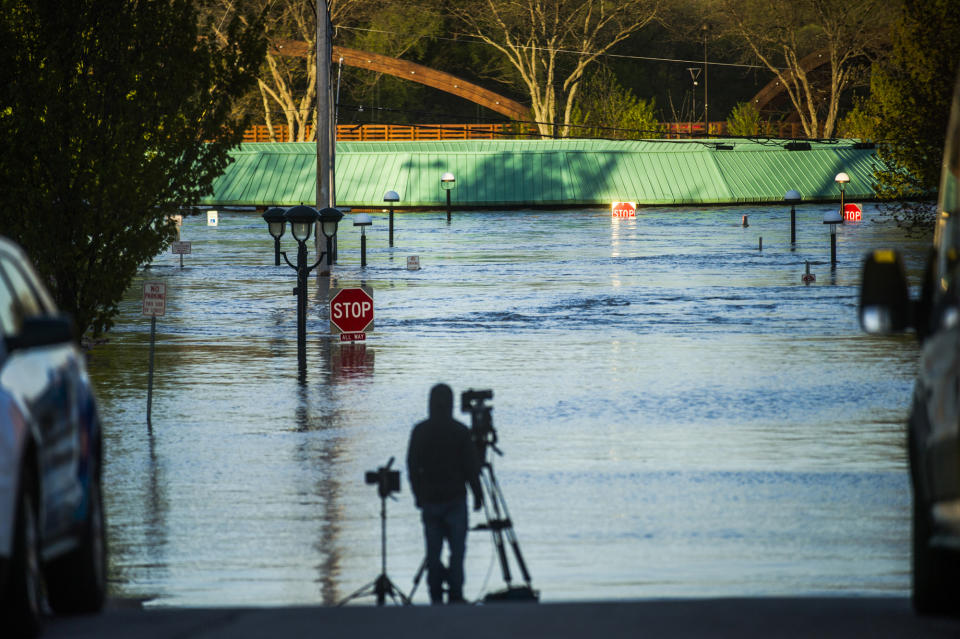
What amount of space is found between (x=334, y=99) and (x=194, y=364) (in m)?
41.0

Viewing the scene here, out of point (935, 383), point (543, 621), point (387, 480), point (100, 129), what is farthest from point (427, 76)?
point (935, 383)

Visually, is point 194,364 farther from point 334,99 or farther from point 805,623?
point 334,99

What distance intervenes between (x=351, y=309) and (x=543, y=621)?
18.3 metres

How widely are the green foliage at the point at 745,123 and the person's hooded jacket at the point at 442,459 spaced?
261ft

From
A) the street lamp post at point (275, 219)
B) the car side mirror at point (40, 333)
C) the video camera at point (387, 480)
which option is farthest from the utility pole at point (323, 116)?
the car side mirror at point (40, 333)

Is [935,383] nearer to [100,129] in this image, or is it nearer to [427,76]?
[100,129]

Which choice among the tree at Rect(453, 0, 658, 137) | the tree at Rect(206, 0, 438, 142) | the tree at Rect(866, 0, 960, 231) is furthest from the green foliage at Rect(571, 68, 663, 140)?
the tree at Rect(866, 0, 960, 231)

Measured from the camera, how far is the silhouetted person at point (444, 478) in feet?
37.2

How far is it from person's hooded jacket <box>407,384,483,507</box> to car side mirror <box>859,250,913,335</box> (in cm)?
481

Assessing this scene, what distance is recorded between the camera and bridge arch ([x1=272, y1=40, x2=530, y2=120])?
88.0 meters

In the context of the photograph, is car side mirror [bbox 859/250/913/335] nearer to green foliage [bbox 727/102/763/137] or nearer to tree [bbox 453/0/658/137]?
tree [bbox 453/0/658/137]

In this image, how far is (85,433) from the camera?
7.87 meters

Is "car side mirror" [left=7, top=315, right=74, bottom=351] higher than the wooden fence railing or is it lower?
lower

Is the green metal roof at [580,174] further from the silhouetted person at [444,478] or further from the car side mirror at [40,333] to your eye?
the car side mirror at [40,333]
